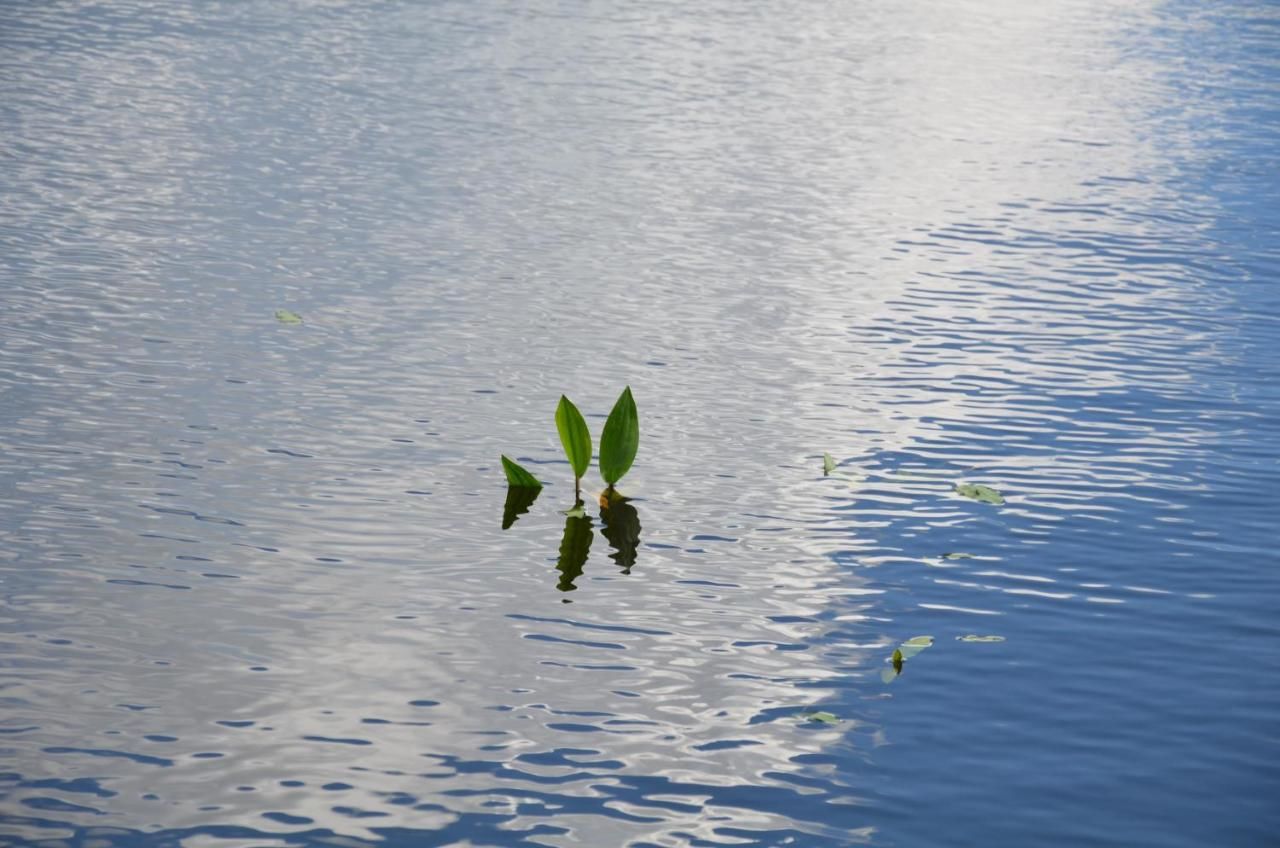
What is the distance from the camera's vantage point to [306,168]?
6984 mm

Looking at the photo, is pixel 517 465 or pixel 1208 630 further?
pixel 517 465

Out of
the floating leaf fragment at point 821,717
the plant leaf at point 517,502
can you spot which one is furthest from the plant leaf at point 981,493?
the floating leaf fragment at point 821,717

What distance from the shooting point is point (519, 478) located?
12.6ft

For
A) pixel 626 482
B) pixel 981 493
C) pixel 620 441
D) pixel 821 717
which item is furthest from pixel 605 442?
pixel 821 717

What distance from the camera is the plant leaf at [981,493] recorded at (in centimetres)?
389

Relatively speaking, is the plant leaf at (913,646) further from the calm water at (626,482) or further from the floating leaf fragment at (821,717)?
the floating leaf fragment at (821,717)

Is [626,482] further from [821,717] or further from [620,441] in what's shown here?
[821,717]

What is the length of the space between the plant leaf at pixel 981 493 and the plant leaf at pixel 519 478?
1079mm

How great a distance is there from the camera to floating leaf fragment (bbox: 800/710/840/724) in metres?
2.84

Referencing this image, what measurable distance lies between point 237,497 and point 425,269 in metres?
2.12

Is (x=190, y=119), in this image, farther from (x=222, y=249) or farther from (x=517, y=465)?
(x=517, y=465)

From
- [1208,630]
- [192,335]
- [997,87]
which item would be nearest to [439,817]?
[1208,630]

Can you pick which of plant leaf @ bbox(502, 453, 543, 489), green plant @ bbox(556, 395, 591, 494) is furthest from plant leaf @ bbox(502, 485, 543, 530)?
green plant @ bbox(556, 395, 591, 494)

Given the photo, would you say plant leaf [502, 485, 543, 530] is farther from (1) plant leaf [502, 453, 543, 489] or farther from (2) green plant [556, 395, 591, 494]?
(2) green plant [556, 395, 591, 494]
